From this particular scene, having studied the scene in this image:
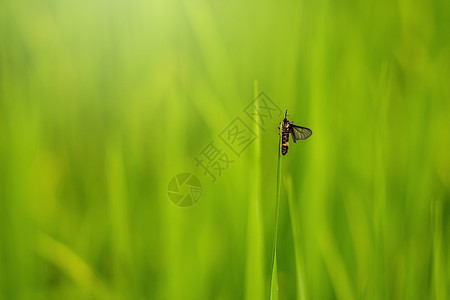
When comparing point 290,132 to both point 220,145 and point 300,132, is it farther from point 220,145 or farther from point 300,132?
point 220,145

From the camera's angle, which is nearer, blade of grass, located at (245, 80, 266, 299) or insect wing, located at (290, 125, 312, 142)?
blade of grass, located at (245, 80, 266, 299)

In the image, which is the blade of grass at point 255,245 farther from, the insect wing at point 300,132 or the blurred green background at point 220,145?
the insect wing at point 300,132

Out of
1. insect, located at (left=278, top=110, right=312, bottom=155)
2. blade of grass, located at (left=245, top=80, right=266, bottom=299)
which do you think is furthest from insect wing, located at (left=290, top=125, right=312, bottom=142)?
blade of grass, located at (left=245, top=80, right=266, bottom=299)

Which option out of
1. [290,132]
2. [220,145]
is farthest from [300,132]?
[220,145]

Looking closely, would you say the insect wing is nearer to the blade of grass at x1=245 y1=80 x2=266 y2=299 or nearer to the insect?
the insect

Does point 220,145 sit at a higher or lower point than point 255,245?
higher

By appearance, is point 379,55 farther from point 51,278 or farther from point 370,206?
point 51,278
